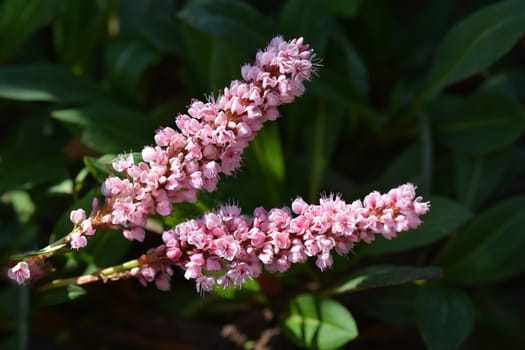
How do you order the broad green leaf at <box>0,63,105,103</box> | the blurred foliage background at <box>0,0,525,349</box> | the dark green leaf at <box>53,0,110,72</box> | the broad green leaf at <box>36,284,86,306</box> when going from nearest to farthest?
the broad green leaf at <box>36,284,86,306</box>
the blurred foliage background at <box>0,0,525,349</box>
the broad green leaf at <box>0,63,105,103</box>
the dark green leaf at <box>53,0,110,72</box>

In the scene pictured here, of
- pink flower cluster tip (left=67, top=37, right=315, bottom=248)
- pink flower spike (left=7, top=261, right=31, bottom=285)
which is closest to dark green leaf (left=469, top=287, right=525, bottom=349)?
pink flower cluster tip (left=67, top=37, right=315, bottom=248)

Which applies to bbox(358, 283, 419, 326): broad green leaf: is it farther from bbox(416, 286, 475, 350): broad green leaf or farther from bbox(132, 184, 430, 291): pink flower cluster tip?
bbox(132, 184, 430, 291): pink flower cluster tip

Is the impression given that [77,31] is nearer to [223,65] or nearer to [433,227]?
[223,65]

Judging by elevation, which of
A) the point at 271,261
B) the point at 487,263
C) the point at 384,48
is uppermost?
the point at 384,48

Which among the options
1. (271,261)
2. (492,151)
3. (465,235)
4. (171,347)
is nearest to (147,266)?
(271,261)

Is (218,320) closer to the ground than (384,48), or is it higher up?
closer to the ground

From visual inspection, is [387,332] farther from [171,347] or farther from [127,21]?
A: [127,21]

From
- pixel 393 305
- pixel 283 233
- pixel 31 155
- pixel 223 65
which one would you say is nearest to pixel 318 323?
pixel 393 305

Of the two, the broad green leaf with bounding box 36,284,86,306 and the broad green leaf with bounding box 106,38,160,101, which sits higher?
the broad green leaf with bounding box 106,38,160,101
